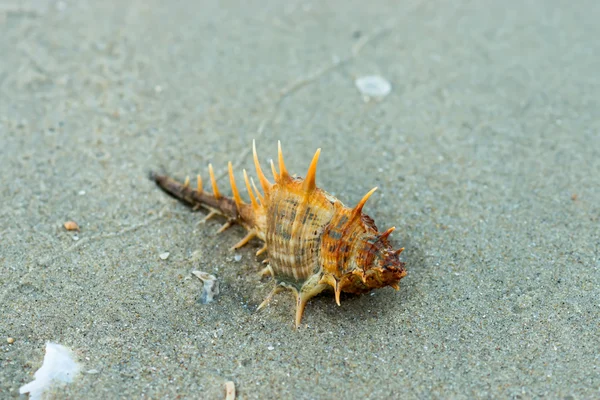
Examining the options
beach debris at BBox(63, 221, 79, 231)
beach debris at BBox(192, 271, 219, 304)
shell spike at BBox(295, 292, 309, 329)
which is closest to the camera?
shell spike at BBox(295, 292, 309, 329)

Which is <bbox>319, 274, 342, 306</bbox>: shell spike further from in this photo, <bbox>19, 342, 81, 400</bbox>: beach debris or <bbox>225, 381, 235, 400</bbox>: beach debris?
<bbox>19, 342, 81, 400</bbox>: beach debris

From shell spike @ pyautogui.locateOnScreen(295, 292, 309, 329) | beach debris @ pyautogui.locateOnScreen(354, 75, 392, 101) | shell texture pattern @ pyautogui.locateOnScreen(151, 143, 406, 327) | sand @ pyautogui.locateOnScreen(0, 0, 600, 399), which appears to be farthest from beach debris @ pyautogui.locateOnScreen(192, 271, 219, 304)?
beach debris @ pyautogui.locateOnScreen(354, 75, 392, 101)

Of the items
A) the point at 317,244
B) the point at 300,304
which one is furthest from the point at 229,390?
the point at 317,244

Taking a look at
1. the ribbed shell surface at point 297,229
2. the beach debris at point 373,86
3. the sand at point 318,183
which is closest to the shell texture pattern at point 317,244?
the ribbed shell surface at point 297,229

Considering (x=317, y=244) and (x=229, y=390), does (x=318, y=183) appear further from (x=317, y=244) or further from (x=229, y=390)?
(x=229, y=390)

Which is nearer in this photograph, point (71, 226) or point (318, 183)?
point (71, 226)

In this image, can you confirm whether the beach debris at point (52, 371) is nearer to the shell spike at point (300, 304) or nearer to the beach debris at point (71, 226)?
the beach debris at point (71, 226)

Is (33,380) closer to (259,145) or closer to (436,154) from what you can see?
(259,145)
